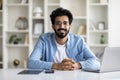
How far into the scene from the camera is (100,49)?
4.81 m

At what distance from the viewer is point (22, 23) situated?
15.8ft

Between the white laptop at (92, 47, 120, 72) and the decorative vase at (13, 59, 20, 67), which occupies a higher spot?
the white laptop at (92, 47, 120, 72)

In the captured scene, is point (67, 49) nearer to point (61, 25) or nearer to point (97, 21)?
point (61, 25)

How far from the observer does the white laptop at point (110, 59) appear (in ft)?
6.21

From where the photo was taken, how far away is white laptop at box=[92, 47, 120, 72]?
189 centimetres

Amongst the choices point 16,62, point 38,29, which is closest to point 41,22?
point 38,29

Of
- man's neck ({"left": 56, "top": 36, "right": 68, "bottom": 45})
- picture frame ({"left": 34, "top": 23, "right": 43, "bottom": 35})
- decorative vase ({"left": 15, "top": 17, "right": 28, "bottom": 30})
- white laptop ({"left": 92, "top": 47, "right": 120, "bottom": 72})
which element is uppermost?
decorative vase ({"left": 15, "top": 17, "right": 28, "bottom": 30})

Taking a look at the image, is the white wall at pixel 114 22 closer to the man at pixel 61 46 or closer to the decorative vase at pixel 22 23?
the decorative vase at pixel 22 23

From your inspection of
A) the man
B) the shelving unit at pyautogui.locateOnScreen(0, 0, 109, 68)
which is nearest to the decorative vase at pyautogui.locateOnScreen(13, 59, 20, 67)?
the shelving unit at pyautogui.locateOnScreen(0, 0, 109, 68)

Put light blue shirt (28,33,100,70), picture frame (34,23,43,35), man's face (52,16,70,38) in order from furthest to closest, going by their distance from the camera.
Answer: picture frame (34,23,43,35)
man's face (52,16,70,38)
light blue shirt (28,33,100,70)

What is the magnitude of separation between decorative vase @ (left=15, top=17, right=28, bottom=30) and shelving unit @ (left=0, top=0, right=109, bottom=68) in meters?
0.08

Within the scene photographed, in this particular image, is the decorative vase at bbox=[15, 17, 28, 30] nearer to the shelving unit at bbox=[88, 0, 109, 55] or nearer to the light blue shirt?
the shelving unit at bbox=[88, 0, 109, 55]

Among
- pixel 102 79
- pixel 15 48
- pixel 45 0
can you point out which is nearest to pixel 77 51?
pixel 102 79

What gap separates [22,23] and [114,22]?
1.81m
